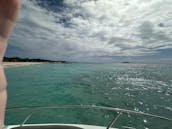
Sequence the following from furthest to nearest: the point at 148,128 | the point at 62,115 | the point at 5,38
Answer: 1. the point at 62,115
2. the point at 148,128
3. the point at 5,38

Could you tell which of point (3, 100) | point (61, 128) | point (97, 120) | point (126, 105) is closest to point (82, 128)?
point (61, 128)

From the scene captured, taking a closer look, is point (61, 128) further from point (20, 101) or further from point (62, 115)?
point (20, 101)

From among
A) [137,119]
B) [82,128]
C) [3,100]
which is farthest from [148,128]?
[3,100]

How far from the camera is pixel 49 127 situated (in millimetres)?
3141

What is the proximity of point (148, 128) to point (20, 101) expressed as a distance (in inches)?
322

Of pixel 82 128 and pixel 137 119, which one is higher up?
pixel 82 128

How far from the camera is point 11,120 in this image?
742 centimetres

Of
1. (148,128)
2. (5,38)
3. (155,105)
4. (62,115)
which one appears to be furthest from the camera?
(155,105)

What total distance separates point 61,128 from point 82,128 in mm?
415

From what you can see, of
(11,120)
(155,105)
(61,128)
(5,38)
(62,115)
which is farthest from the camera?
(155,105)

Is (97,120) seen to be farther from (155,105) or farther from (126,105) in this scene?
(155,105)

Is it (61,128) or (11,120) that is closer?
(61,128)

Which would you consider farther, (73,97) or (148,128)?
(73,97)

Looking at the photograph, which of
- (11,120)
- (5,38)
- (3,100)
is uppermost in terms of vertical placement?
(5,38)
